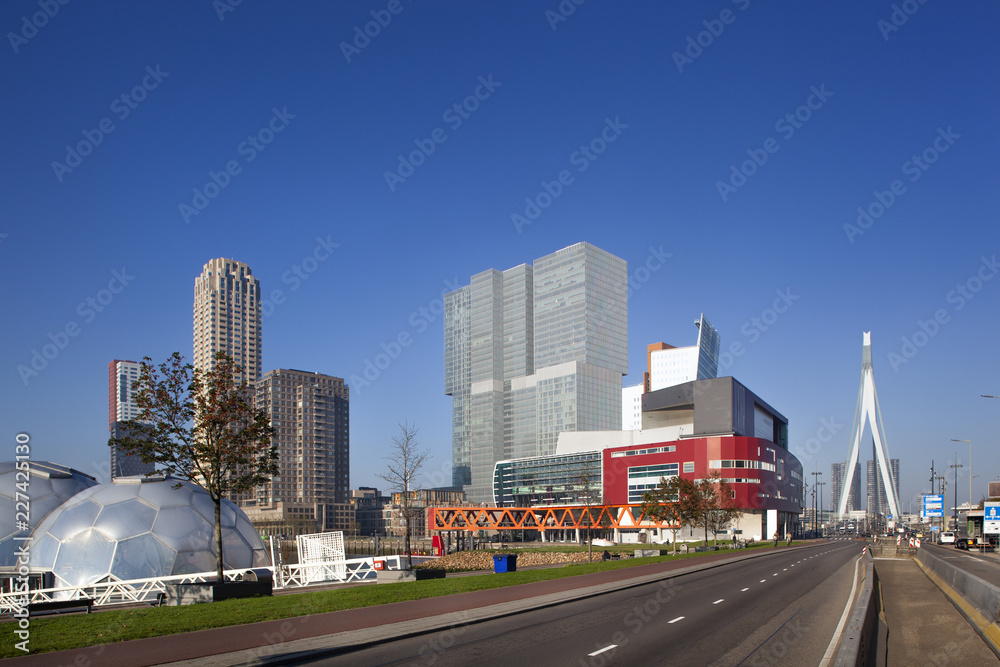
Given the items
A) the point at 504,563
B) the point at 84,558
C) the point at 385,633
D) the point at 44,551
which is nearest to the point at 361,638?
the point at 385,633

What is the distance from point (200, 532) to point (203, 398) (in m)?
9.70

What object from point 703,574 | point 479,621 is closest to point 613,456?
point 703,574

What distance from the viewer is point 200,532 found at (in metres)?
32.4

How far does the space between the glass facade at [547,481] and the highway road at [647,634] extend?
121 m

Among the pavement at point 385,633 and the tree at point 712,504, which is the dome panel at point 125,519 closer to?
the pavement at point 385,633

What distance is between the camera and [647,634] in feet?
53.4

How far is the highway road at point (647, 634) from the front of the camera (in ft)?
44.2

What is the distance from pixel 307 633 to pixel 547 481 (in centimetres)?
14907

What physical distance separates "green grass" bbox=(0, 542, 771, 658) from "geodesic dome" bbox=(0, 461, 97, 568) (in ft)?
56.5

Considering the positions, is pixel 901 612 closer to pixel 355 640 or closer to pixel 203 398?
pixel 355 640

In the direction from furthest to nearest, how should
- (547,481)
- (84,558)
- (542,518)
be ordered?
(547,481) < (542,518) < (84,558)

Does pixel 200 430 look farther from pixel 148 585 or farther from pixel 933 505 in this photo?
pixel 933 505

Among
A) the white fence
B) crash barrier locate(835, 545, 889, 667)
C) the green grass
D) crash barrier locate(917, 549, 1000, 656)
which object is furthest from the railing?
crash barrier locate(917, 549, 1000, 656)

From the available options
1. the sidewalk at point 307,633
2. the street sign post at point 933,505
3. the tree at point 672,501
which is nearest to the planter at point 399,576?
the sidewalk at point 307,633
